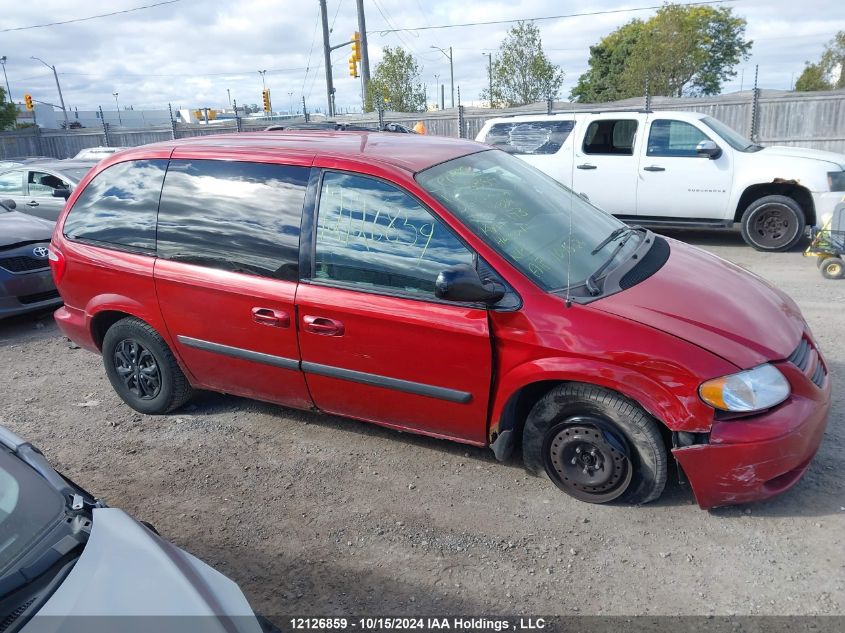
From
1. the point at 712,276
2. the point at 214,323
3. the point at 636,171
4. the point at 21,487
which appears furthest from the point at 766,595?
the point at 636,171

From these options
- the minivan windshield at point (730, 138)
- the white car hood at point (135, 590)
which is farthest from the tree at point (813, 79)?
the white car hood at point (135, 590)

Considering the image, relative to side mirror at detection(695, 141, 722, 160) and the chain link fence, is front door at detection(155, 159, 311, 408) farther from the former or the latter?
the chain link fence

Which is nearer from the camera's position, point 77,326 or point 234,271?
point 234,271

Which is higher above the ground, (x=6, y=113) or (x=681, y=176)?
(x=6, y=113)

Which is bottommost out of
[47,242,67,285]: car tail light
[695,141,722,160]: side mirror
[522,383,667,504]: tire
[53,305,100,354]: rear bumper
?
[522,383,667,504]: tire

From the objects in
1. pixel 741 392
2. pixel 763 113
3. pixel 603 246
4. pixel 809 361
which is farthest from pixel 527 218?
pixel 763 113

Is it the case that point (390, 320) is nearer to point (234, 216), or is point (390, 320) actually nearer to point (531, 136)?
point (234, 216)

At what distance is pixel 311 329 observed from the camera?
11.8 feet

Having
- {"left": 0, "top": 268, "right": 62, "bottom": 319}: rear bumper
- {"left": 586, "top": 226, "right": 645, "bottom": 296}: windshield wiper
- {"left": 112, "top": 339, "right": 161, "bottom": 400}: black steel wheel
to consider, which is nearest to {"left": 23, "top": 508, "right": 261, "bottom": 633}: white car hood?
{"left": 586, "top": 226, "right": 645, "bottom": 296}: windshield wiper

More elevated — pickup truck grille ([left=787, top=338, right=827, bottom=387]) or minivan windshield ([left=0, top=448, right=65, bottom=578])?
A: minivan windshield ([left=0, top=448, right=65, bottom=578])

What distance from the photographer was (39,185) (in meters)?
10.4

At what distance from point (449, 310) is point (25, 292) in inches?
214

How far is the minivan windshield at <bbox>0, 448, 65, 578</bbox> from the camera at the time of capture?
1.89 m

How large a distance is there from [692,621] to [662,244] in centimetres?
233
